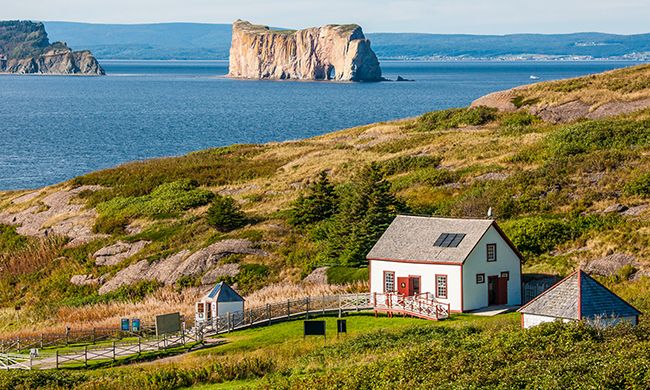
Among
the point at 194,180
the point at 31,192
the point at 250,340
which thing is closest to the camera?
the point at 250,340

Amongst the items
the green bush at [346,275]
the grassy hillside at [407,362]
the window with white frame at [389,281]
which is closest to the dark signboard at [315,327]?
the grassy hillside at [407,362]

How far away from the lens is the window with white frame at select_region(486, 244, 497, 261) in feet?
154

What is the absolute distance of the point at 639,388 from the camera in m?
26.7

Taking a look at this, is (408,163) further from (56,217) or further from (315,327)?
(315,327)

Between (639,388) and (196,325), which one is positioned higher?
(639,388)

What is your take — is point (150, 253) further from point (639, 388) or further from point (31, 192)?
point (639, 388)

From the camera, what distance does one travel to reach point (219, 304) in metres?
46.1

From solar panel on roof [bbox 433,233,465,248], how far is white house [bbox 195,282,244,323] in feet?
28.8

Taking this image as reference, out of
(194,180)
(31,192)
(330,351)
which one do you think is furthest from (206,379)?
(31,192)

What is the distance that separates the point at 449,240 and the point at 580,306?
11483 millimetres

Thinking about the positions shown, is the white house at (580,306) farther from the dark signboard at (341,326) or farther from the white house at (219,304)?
the white house at (219,304)

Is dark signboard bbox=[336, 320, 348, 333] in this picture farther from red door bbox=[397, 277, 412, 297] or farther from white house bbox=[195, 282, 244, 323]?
white house bbox=[195, 282, 244, 323]

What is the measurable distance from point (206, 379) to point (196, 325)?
10.2 meters

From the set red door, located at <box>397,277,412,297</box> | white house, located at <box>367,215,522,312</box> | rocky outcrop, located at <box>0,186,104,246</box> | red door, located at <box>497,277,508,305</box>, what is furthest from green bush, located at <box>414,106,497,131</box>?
red door, located at <box>397,277,412,297</box>
